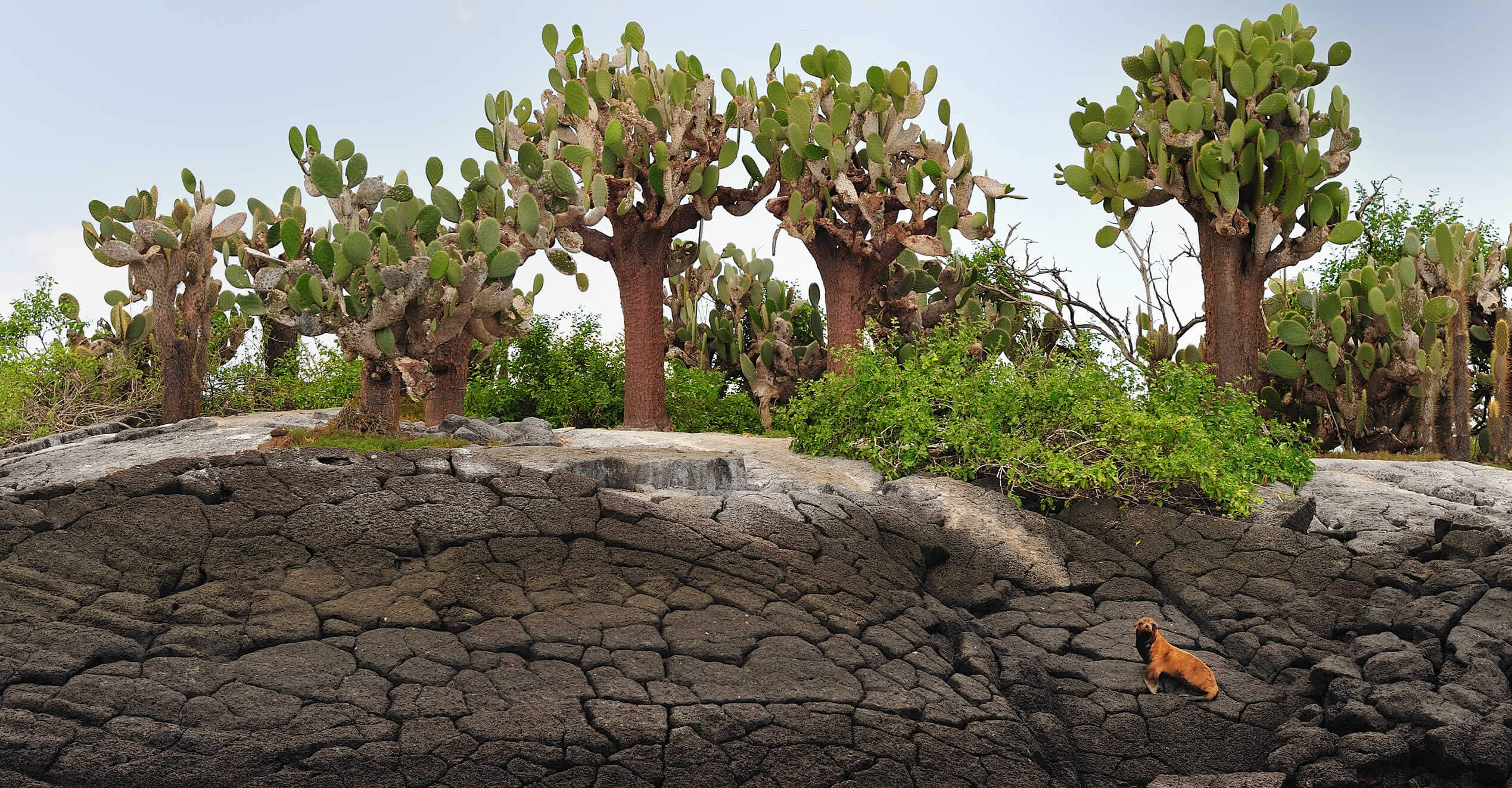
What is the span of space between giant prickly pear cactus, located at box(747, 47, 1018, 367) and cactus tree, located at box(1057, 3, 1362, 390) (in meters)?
2.11

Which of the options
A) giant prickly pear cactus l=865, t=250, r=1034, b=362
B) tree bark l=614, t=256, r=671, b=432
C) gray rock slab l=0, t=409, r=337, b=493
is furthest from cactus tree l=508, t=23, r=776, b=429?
gray rock slab l=0, t=409, r=337, b=493

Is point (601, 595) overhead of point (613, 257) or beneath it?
beneath

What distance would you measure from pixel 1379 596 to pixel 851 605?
457 cm

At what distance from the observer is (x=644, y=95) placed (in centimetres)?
1565

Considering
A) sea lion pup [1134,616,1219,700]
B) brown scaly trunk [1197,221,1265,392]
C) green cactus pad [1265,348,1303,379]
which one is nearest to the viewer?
sea lion pup [1134,616,1219,700]

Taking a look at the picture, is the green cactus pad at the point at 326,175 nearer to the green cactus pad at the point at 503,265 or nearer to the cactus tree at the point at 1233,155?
the green cactus pad at the point at 503,265

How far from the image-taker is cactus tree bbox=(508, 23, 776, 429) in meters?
15.3

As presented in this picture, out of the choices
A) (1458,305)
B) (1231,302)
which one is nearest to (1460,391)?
(1458,305)

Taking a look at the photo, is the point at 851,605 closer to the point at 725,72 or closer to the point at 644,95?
the point at 644,95

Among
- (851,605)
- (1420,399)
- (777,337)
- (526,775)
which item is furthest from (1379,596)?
(777,337)

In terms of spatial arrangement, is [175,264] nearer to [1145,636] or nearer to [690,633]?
[690,633]

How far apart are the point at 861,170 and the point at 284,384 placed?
10340 millimetres

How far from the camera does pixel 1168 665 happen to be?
8.45m

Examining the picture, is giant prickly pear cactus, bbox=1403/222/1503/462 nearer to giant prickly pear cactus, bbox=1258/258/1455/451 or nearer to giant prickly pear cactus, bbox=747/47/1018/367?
giant prickly pear cactus, bbox=1258/258/1455/451
